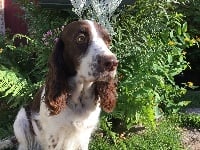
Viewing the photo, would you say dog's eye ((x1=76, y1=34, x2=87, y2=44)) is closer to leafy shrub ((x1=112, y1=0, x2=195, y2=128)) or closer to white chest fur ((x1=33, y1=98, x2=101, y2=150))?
white chest fur ((x1=33, y1=98, x2=101, y2=150))

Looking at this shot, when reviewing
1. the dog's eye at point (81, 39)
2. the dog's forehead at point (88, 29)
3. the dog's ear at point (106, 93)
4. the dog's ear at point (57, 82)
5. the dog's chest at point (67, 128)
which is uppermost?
the dog's forehead at point (88, 29)

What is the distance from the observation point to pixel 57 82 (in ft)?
14.2

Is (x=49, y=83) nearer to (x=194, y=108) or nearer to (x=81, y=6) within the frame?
(x=81, y=6)

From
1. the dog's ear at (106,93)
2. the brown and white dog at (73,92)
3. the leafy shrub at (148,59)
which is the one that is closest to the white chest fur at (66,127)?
the brown and white dog at (73,92)

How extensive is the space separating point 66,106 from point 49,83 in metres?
0.26

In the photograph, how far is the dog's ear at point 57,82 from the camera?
4.32 meters

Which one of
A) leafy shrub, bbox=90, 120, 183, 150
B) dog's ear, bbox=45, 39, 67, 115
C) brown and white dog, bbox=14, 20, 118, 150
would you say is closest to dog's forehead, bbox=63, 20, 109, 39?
brown and white dog, bbox=14, 20, 118, 150

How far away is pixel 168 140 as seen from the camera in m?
5.51

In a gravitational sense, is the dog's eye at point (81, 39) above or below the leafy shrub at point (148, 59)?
above

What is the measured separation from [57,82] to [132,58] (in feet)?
4.66

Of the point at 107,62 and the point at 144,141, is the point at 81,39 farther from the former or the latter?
the point at 144,141

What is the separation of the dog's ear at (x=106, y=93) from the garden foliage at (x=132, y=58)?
61cm

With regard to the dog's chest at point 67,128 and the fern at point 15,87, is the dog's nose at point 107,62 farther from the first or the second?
the fern at point 15,87

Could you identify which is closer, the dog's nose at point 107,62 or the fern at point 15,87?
the dog's nose at point 107,62
